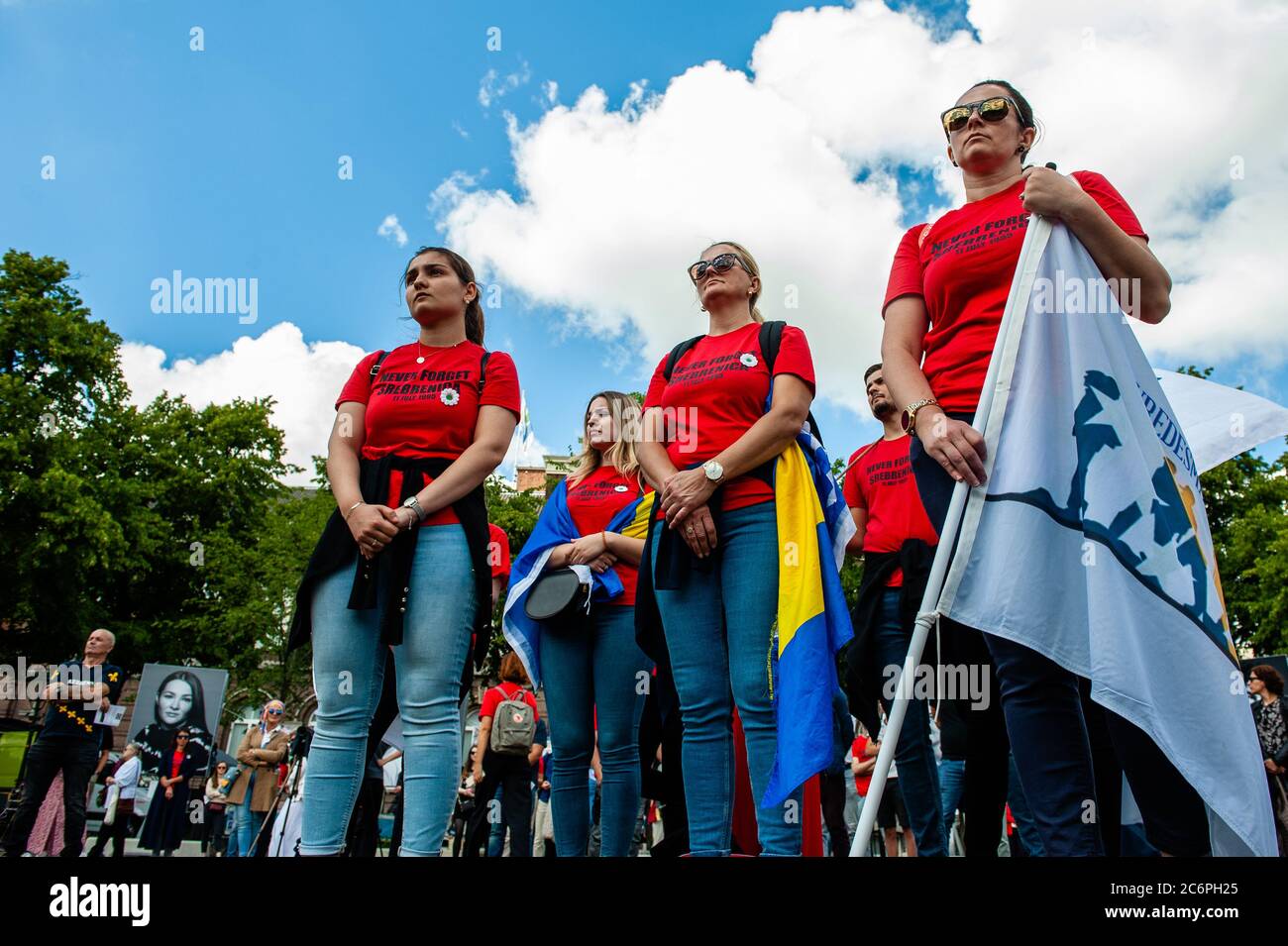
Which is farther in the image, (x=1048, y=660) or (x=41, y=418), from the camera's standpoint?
(x=41, y=418)

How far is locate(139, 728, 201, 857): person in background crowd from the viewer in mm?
12766

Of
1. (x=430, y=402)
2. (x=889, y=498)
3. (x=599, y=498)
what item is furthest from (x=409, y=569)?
(x=889, y=498)

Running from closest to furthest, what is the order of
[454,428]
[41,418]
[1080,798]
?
[1080,798] → [454,428] → [41,418]

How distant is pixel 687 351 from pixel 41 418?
26.7 m

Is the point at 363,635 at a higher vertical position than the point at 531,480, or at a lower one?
lower

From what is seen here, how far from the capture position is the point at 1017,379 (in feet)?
8.97

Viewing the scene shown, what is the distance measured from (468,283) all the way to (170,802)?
11620 millimetres

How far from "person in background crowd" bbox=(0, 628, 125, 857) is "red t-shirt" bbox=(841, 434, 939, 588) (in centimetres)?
672

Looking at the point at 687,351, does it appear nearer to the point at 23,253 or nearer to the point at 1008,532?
the point at 1008,532

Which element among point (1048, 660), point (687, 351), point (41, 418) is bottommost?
point (1048, 660)

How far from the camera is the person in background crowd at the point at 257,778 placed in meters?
11.1

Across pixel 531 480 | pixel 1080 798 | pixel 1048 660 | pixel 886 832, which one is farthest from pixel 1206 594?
pixel 531 480

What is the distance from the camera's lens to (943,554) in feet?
8.48
